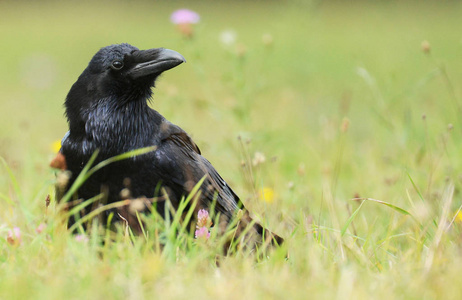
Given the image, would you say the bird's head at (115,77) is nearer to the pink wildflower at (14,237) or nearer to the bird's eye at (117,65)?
the bird's eye at (117,65)

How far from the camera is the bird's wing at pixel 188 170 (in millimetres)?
3021

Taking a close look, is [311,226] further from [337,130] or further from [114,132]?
[337,130]

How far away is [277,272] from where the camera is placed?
2.39 metres

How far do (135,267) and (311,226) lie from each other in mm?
817

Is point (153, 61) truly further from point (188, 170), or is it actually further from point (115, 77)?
point (188, 170)

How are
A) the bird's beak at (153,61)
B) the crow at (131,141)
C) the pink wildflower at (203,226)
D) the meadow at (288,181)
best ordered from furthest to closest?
the bird's beak at (153,61)
the crow at (131,141)
the pink wildflower at (203,226)
the meadow at (288,181)

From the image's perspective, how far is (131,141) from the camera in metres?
3.04

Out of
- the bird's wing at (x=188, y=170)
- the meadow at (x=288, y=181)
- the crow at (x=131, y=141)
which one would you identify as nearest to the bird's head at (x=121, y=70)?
the crow at (x=131, y=141)

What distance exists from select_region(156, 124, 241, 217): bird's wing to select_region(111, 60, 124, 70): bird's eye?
343 millimetres

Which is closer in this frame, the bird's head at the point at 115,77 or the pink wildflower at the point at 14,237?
the pink wildflower at the point at 14,237

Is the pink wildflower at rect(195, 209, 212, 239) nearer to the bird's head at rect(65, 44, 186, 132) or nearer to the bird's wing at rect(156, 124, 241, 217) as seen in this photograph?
the bird's wing at rect(156, 124, 241, 217)

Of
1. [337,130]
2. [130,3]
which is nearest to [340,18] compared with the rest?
[130,3]

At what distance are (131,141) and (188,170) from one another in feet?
0.89

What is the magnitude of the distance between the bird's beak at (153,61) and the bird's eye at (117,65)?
5 cm
